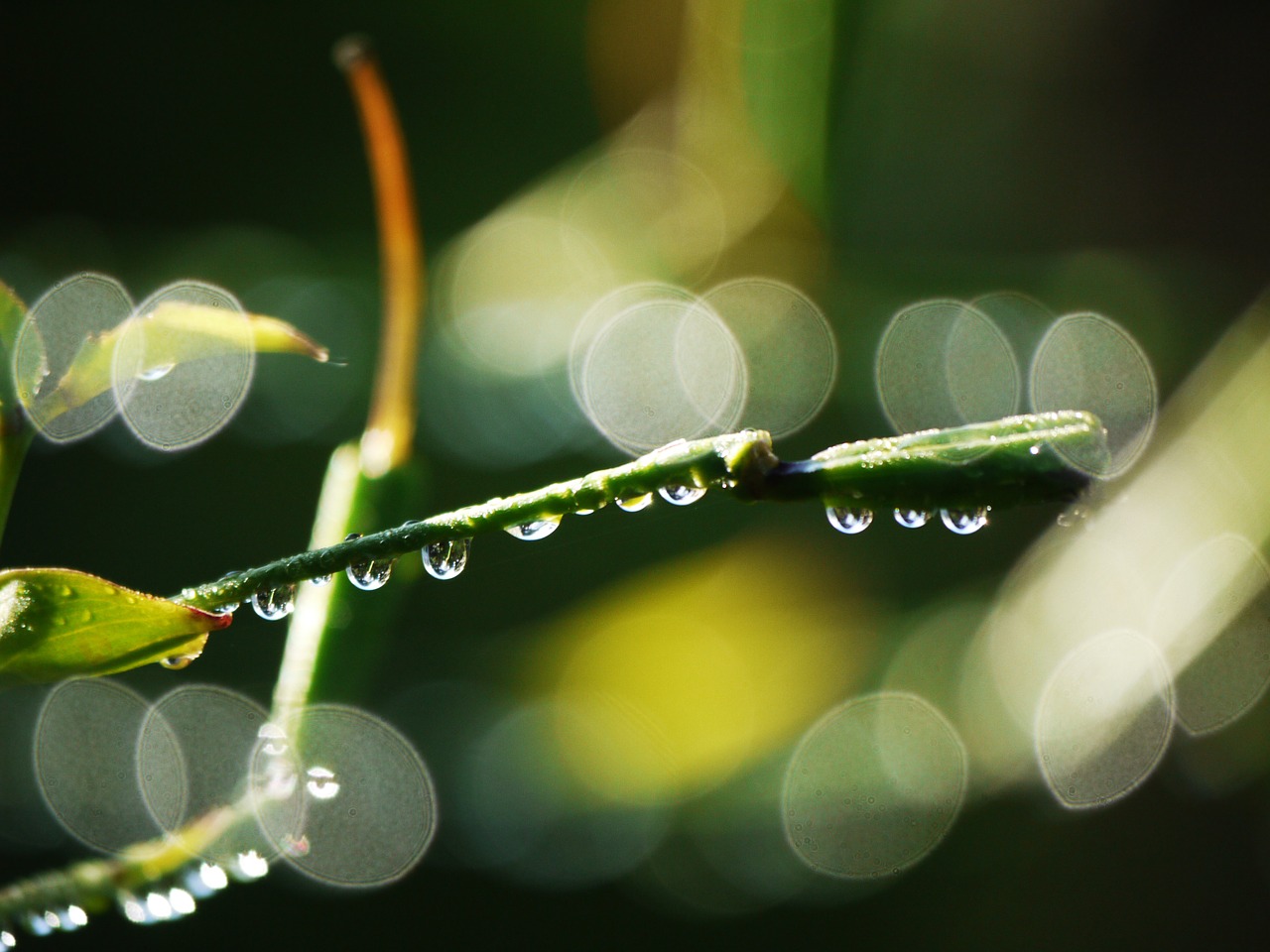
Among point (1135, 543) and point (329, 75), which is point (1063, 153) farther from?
point (329, 75)

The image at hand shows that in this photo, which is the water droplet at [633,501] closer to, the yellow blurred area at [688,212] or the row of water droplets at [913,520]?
the row of water droplets at [913,520]

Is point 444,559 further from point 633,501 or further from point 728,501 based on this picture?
point 728,501

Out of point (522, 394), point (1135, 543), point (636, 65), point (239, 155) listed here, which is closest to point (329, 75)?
point (239, 155)

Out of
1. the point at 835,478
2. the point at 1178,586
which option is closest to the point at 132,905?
the point at 835,478

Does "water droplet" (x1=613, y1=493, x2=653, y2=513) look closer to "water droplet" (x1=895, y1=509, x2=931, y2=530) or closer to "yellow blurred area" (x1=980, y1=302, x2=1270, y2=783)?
"water droplet" (x1=895, y1=509, x2=931, y2=530)

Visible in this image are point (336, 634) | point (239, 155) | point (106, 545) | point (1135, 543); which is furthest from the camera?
point (239, 155)

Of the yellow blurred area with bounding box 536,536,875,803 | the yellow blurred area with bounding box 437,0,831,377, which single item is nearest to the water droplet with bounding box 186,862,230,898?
the yellow blurred area with bounding box 536,536,875,803

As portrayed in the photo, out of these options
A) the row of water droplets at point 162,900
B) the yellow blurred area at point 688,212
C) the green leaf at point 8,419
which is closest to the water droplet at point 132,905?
the row of water droplets at point 162,900
